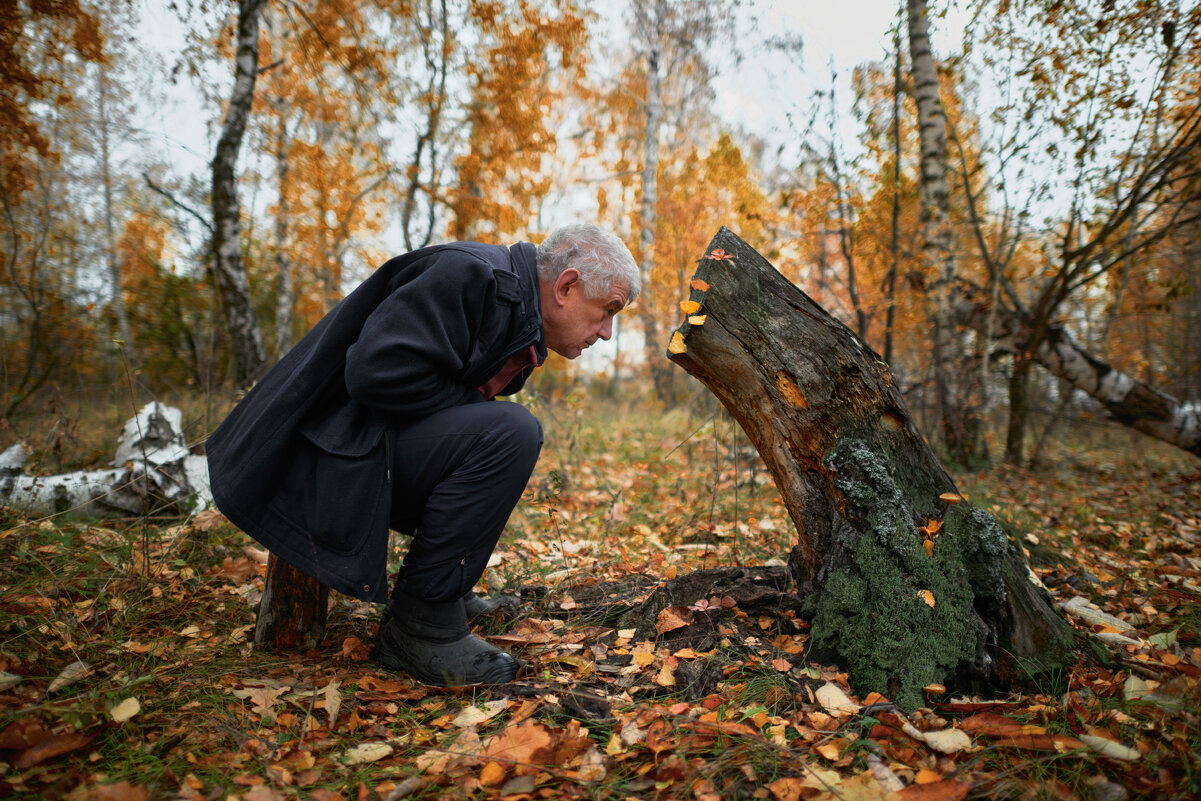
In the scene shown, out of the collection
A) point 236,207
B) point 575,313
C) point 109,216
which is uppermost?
point 109,216

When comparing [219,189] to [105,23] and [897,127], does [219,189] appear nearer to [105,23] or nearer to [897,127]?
[105,23]

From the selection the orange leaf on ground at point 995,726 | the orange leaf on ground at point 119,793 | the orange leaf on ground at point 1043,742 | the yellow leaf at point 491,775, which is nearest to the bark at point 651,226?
the orange leaf on ground at point 995,726

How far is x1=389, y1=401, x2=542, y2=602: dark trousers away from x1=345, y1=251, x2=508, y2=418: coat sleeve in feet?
0.31

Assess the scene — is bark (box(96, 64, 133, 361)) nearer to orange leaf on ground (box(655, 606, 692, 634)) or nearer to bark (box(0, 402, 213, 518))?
bark (box(0, 402, 213, 518))

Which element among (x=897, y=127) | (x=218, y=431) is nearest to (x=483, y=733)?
(x=218, y=431)

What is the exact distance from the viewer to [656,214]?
1155 cm

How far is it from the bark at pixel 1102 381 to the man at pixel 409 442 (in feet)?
17.2

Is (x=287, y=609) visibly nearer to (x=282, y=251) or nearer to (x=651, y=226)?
(x=282, y=251)

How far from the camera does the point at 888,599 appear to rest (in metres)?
1.76

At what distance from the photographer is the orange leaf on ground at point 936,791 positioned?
47.9 inches

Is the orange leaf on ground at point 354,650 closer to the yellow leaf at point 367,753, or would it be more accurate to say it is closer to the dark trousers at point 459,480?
the dark trousers at point 459,480

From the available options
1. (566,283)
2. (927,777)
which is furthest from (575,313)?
(927,777)

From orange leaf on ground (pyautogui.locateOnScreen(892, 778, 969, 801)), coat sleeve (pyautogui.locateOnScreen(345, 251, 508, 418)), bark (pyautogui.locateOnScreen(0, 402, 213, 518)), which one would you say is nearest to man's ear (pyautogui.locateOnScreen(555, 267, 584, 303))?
coat sleeve (pyautogui.locateOnScreen(345, 251, 508, 418))

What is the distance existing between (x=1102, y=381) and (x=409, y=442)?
6.26 m
